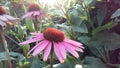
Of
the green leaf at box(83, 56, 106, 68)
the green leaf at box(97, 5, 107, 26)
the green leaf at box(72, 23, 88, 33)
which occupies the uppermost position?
the green leaf at box(97, 5, 107, 26)

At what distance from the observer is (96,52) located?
1146 mm

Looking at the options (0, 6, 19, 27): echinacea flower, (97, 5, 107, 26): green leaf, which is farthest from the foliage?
(0, 6, 19, 27): echinacea flower

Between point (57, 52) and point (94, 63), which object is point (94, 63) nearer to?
point (94, 63)

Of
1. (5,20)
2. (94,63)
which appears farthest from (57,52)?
(94,63)

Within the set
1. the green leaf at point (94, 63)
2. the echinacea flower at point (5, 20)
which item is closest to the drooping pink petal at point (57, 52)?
the echinacea flower at point (5, 20)

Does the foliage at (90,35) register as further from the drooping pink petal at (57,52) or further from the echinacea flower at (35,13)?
the drooping pink petal at (57,52)

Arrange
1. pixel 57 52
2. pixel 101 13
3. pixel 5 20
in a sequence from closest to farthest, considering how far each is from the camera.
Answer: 1. pixel 57 52
2. pixel 5 20
3. pixel 101 13

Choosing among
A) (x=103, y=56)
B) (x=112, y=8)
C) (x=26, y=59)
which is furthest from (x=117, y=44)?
(x=26, y=59)

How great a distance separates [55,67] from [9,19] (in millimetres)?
210

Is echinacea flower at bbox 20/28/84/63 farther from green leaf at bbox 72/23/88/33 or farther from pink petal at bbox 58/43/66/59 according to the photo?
green leaf at bbox 72/23/88/33

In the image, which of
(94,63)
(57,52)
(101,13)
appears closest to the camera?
(57,52)

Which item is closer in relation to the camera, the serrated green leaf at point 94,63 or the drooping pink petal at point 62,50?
the drooping pink petal at point 62,50

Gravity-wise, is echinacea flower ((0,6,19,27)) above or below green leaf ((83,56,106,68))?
above

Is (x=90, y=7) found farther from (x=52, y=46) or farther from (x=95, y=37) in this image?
(x=52, y=46)
